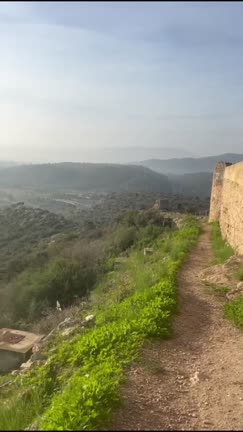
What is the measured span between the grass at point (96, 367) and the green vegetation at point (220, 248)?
3123 mm

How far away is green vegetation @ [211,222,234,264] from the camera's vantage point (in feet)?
37.3

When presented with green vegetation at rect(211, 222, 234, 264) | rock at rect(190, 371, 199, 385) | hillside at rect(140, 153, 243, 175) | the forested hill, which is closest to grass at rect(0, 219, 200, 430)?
rock at rect(190, 371, 199, 385)

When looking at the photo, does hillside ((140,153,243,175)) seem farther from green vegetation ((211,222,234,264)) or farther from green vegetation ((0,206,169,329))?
green vegetation ((211,222,234,264))

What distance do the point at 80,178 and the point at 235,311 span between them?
3992 inches

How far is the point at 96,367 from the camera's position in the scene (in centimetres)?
476

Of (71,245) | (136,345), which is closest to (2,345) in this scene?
(136,345)

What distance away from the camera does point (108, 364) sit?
4.77 meters

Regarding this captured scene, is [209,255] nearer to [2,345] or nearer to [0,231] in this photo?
[2,345]

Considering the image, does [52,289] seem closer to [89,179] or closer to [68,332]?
[68,332]

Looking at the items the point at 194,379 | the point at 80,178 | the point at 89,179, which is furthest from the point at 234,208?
the point at 80,178

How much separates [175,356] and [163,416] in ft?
5.03

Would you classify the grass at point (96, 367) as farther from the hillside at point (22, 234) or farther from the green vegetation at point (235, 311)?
the hillside at point (22, 234)

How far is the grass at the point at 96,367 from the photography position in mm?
3693

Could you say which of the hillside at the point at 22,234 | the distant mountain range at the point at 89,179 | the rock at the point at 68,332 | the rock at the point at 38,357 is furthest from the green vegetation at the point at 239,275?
the distant mountain range at the point at 89,179
